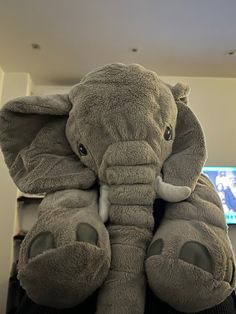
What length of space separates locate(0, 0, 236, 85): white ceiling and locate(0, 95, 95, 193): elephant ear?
1.46m

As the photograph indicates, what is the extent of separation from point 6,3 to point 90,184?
1728 millimetres

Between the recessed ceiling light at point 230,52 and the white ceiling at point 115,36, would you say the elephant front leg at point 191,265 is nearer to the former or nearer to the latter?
the white ceiling at point 115,36

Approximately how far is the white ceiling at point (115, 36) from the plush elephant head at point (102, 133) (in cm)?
146

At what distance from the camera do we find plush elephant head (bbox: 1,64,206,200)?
0.47 meters

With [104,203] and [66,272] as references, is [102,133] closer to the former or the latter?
[104,203]

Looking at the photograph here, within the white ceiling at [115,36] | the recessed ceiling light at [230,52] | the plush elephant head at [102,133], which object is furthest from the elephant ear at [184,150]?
the recessed ceiling light at [230,52]

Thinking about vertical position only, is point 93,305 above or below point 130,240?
below

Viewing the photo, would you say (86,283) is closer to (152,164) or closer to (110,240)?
(110,240)

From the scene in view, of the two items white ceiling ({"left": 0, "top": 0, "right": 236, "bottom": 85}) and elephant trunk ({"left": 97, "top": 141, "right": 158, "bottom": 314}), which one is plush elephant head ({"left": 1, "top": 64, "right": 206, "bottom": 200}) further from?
white ceiling ({"left": 0, "top": 0, "right": 236, "bottom": 85})

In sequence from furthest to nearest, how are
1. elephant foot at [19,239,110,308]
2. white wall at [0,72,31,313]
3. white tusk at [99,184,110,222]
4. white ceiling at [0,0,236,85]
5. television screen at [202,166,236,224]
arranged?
1. television screen at [202,166,236,224]
2. white wall at [0,72,31,313]
3. white ceiling at [0,0,236,85]
4. white tusk at [99,184,110,222]
5. elephant foot at [19,239,110,308]

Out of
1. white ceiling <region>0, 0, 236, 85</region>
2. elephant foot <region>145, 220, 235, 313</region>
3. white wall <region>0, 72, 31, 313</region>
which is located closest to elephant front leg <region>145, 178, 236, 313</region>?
elephant foot <region>145, 220, 235, 313</region>

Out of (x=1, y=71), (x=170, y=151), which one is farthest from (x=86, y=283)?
(x=1, y=71)

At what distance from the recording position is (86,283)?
1.18 feet

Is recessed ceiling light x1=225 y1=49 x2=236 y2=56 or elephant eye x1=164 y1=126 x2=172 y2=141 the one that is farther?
recessed ceiling light x1=225 y1=49 x2=236 y2=56
